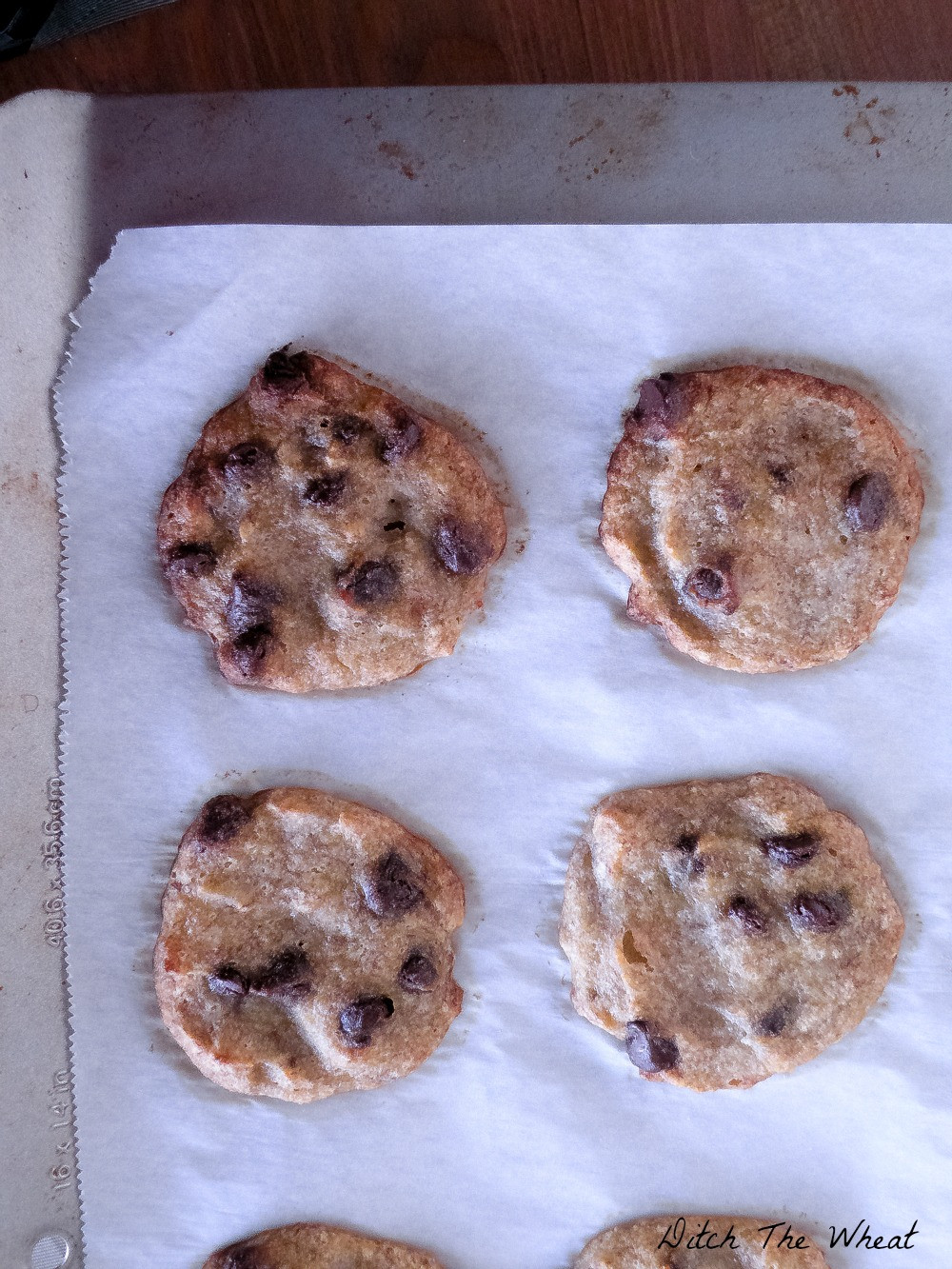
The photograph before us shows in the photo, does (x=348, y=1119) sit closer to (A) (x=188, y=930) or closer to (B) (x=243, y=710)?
(A) (x=188, y=930)

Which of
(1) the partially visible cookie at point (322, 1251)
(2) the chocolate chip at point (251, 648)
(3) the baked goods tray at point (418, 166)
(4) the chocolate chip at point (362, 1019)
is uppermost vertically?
(3) the baked goods tray at point (418, 166)

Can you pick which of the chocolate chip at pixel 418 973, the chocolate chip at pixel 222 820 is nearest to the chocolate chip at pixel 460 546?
the chocolate chip at pixel 222 820

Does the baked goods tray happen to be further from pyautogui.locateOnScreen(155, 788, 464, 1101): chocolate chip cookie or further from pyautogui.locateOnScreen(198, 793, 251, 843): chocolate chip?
pyautogui.locateOnScreen(155, 788, 464, 1101): chocolate chip cookie

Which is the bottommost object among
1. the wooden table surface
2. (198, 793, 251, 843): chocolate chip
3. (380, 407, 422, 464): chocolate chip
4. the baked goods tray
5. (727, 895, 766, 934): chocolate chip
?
(727, 895, 766, 934): chocolate chip

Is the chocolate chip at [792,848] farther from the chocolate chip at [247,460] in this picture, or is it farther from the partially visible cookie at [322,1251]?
the chocolate chip at [247,460]

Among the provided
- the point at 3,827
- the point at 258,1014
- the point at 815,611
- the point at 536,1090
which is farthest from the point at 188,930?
the point at 815,611

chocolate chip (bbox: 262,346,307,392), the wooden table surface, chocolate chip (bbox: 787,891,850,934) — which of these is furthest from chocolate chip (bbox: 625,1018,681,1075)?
the wooden table surface

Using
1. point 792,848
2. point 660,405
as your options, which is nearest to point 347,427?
point 660,405
